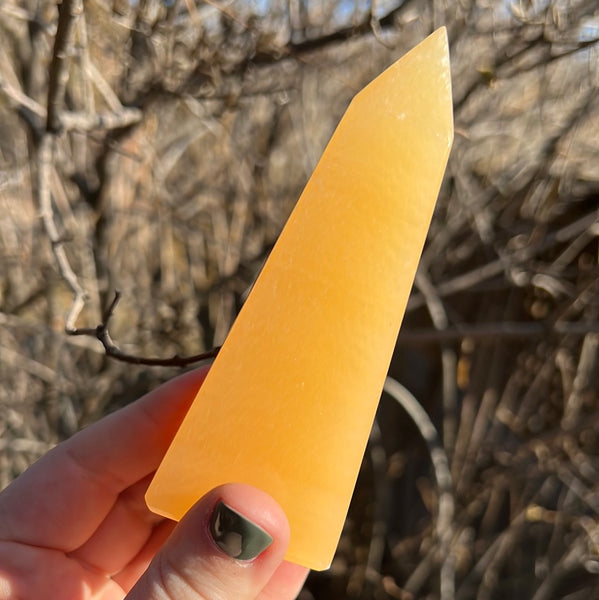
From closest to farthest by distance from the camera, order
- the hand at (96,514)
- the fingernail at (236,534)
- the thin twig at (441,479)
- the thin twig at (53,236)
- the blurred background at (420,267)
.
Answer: the fingernail at (236,534), the thin twig at (53,236), the hand at (96,514), the blurred background at (420,267), the thin twig at (441,479)

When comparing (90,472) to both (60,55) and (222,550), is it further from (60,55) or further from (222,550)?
(60,55)

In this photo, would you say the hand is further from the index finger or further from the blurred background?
the blurred background

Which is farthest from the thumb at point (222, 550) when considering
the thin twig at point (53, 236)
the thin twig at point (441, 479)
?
the thin twig at point (441, 479)

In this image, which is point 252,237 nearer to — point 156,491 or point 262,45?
point 262,45

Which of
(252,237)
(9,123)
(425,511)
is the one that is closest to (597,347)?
(425,511)

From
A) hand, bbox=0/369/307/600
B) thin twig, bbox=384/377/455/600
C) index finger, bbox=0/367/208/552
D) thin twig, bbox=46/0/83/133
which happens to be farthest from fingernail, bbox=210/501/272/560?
thin twig, bbox=384/377/455/600

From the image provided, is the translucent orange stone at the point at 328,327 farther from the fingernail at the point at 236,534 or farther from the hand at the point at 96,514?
the hand at the point at 96,514

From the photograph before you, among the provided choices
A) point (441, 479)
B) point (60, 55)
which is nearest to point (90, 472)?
point (60, 55)
